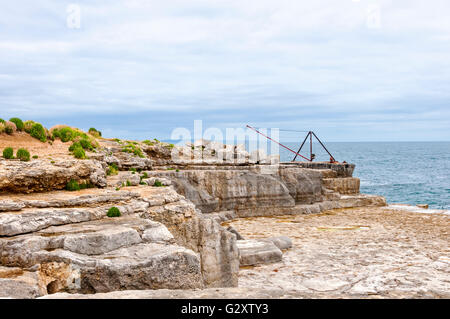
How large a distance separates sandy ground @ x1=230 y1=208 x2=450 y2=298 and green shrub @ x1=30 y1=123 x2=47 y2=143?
9843 millimetres

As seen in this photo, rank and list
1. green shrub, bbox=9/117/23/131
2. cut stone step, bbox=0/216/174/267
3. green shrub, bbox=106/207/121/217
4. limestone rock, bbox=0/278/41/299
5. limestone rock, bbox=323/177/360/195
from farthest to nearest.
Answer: limestone rock, bbox=323/177/360/195, green shrub, bbox=9/117/23/131, green shrub, bbox=106/207/121/217, cut stone step, bbox=0/216/174/267, limestone rock, bbox=0/278/41/299

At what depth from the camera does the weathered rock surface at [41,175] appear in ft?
33.0

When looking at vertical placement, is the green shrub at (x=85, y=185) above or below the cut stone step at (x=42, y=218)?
above

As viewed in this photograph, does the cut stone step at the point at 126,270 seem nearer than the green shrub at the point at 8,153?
Yes

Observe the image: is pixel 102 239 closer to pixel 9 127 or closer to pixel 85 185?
pixel 85 185

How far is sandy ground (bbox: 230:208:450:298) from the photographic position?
38.9 ft

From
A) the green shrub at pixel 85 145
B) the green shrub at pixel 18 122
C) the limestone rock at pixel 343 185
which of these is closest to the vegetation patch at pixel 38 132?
the green shrub at pixel 18 122

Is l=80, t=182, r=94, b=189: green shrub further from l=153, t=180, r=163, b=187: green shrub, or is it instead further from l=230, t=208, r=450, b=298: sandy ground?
l=230, t=208, r=450, b=298: sandy ground

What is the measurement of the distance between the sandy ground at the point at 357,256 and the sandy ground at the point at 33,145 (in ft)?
27.0

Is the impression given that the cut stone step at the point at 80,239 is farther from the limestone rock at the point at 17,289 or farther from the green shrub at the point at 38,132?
the green shrub at the point at 38,132

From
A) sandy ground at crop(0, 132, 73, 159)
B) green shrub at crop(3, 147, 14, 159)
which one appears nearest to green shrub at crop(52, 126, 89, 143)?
sandy ground at crop(0, 132, 73, 159)

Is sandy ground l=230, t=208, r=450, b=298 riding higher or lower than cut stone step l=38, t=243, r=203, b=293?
lower

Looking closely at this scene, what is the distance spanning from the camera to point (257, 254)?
1436cm

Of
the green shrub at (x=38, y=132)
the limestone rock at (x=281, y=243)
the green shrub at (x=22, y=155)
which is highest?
the green shrub at (x=38, y=132)
